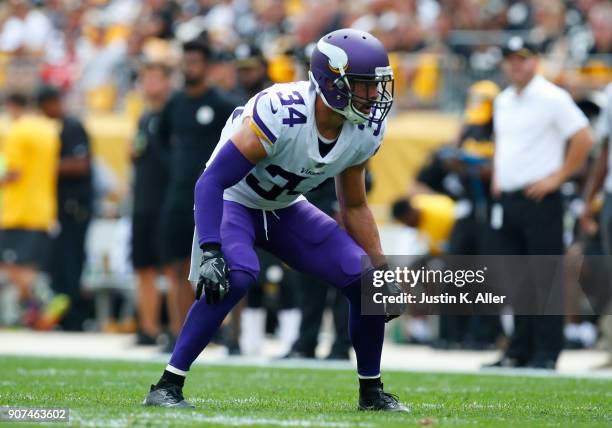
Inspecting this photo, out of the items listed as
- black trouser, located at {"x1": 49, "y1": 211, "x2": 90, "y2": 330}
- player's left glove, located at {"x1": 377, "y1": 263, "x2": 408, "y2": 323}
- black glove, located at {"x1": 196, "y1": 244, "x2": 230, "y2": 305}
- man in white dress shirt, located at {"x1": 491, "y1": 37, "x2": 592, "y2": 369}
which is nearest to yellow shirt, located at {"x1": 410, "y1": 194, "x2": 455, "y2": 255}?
man in white dress shirt, located at {"x1": 491, "y1": 37, "x2": 592, "y2": 369}

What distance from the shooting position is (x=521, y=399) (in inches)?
270

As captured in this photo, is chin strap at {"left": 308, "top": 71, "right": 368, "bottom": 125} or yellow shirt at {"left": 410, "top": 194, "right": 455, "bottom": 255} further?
yellow shirt at {"left": 410, "top": 194, "right": 455, "bottom": 255}

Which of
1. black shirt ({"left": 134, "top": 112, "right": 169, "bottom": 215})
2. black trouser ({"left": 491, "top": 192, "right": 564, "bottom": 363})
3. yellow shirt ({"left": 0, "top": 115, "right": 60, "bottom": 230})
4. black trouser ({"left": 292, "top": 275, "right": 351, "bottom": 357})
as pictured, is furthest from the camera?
yellow shirt ({"left": 0, "top": 115, "right": 60, "bottom": 230})

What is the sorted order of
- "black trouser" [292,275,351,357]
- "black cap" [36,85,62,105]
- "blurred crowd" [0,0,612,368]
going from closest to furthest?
"black trouser" [292,275,351,357] < "blurred crowd" [0,0,612,368] < "black cap" [36,85,62,105]

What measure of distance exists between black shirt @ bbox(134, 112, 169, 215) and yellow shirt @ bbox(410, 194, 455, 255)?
2.31 metres

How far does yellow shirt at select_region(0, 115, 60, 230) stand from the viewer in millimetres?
13070

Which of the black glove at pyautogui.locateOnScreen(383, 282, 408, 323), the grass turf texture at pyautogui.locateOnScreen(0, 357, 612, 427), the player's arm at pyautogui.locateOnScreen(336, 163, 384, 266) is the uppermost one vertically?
the player's arm at pyautogui.locateOnScreen(336, 163, 384, 266)

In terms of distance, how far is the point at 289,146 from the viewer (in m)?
5.79

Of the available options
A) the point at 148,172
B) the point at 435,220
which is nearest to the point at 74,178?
the point at 148,172

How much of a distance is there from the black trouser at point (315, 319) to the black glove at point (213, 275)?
429cm

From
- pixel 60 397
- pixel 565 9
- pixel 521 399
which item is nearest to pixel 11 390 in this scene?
pixel 60 397

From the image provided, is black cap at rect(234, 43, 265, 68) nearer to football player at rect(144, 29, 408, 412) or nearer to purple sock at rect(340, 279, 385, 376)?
football player at rect(144, 29, 408, 412)

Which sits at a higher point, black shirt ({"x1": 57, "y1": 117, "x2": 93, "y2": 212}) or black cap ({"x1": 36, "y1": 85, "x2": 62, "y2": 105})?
black cap ({"x1": 36, "y1": 85, "x2": 62, "y2": 105})

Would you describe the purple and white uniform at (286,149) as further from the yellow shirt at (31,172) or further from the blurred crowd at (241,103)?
the yellow shirt at (31,172)
